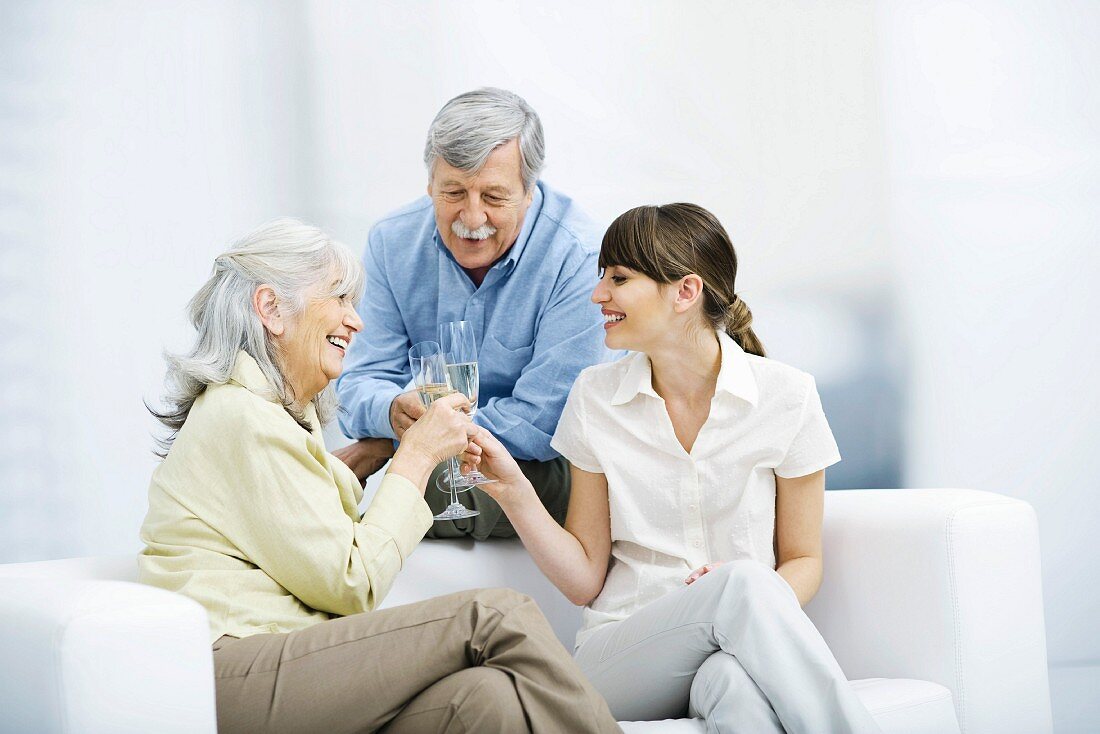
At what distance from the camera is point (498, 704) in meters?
1.64

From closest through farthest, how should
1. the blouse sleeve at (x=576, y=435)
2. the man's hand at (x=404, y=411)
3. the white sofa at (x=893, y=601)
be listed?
the white sofa at (x=893, y=601)
the blouse sleeve at (x=576, y=435)
the man's hand at (x=404, y=411)

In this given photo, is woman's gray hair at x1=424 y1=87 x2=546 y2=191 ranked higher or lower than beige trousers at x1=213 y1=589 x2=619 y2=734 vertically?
higher

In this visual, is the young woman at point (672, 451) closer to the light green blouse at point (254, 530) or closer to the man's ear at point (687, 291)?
the man's ear at point (687, 291)

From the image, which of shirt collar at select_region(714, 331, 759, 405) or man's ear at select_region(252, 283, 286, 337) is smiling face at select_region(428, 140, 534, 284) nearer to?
shirt collar at select_region(714, 331, 759, 405)

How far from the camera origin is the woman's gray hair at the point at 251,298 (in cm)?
194

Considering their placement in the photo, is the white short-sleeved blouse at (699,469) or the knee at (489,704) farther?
the white short-sleeved blouse at (699,469)

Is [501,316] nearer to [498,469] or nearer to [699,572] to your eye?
[498,469]

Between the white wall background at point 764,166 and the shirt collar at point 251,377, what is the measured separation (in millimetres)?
1999

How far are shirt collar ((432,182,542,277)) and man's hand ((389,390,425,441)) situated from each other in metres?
0.42

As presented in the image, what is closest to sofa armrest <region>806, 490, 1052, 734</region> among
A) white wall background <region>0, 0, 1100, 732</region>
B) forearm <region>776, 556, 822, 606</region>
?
forearm <region>776, 556, 822, 606</region>

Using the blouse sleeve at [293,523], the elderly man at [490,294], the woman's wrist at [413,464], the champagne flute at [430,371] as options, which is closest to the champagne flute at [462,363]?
the champagne flute at [430,371]

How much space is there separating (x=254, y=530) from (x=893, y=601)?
1276 millimetres

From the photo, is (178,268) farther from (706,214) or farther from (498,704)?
(498,704)

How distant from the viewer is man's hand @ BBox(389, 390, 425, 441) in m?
2.49
